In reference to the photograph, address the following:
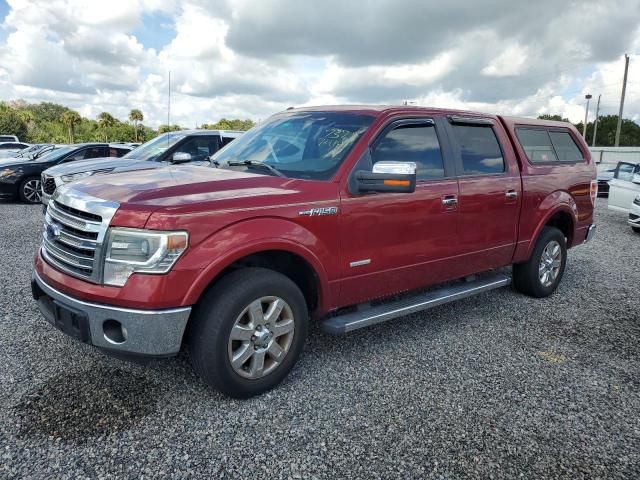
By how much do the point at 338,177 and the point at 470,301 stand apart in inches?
105

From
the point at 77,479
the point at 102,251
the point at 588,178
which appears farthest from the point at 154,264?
the point at 588,178

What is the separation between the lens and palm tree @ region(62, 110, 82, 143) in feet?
192

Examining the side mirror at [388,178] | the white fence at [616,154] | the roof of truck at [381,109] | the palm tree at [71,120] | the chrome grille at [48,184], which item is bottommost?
the chrome grille at [48,184]

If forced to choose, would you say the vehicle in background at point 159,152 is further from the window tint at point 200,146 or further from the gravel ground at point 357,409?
the gravel ground at point 357,409

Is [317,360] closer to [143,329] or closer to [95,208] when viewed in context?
[143,329]

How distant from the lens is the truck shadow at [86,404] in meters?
2.76

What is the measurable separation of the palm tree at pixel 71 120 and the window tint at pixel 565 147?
61390 mm

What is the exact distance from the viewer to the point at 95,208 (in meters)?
2.83

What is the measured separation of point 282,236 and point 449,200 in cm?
168

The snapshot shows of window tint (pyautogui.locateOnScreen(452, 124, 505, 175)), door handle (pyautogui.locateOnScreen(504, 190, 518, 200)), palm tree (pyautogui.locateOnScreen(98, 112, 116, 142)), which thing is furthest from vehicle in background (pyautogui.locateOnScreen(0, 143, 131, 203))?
palm tree (pyautogui.locateOnScreen(98, 112, 116, 142))

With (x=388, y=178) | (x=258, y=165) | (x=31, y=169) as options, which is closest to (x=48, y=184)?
(x=31, y=169)

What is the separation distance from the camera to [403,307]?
151 inches

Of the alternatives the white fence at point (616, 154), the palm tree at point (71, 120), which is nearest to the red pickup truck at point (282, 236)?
the white fence at point (616, 154)

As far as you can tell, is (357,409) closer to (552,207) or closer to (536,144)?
(552,207)
